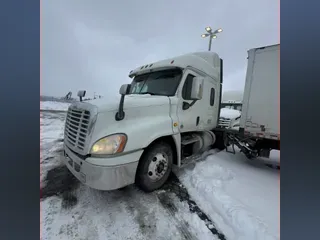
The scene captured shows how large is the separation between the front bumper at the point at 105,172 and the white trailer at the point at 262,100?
128 inches

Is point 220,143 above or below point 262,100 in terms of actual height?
below

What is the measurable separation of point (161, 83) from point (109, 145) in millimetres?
1954

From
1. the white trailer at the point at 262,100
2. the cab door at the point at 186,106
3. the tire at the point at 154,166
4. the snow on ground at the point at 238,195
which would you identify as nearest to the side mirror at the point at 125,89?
the tire at the point at 154,166

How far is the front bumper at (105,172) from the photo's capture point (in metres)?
2.01

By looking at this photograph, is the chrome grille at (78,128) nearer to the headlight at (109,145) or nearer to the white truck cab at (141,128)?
the white truck cab at (141,128)

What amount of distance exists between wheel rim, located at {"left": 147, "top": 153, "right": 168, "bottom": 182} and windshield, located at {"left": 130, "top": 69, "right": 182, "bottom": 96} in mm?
1325

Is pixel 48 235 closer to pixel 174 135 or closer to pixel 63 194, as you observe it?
pixel 63 194

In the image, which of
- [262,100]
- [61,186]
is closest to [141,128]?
[61,186]

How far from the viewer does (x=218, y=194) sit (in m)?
2.62

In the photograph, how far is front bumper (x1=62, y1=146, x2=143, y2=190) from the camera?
2.01 metres

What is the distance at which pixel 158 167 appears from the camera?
2.77m

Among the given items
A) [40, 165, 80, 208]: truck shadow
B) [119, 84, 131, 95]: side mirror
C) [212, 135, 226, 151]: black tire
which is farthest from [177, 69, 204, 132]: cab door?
[40, 165, 80, 208]: truck shadow

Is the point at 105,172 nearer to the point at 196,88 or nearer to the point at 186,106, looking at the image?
the point at 186,106
